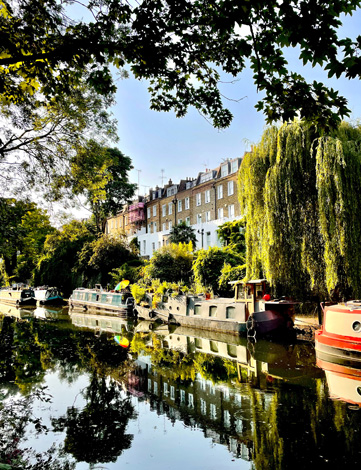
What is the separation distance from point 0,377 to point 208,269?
49.2 ft

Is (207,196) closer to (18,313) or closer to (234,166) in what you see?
(234,166)

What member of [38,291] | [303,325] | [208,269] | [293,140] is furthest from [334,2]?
[38,291]

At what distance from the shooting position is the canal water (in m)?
5.72

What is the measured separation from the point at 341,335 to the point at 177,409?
6.20 m

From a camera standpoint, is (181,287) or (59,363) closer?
(59,363)

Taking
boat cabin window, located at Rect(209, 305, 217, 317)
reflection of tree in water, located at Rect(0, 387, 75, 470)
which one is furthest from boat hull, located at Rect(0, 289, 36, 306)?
reflection of tree in water, located at Rect(0, 387, 75, 470)

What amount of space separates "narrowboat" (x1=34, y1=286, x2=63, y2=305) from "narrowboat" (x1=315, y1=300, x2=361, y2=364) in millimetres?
28512

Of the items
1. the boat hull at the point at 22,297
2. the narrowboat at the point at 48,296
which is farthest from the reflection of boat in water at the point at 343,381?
the boat hull at the point at 22,297

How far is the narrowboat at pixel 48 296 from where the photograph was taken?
34.9 m

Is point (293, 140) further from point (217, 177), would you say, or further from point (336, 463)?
point (217, 177)

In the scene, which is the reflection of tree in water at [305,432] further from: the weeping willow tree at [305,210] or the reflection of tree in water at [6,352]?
the reflection of tree in water at [6,352]

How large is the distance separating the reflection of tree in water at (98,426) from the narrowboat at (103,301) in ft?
57.5

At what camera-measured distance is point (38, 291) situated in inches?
1415

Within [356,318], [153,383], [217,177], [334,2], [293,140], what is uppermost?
[217,177]
